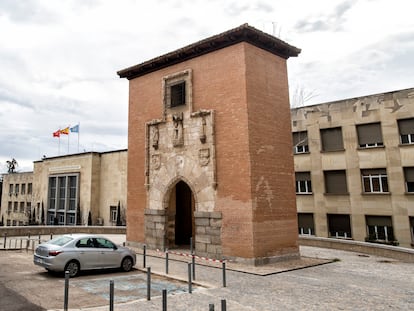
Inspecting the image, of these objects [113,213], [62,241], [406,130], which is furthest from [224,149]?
[113,213]

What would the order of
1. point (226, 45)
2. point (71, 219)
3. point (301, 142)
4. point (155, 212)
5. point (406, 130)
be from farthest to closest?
1. point (71, 219)
2. point (301, 142)
3. point (406, 130)
4. point (155, 212)
5. point (226, 45)

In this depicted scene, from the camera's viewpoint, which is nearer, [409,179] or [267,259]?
[267,259]

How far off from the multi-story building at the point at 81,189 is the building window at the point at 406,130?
2417 cm

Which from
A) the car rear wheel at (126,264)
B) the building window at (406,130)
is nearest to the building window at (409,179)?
the building window at (406,130)

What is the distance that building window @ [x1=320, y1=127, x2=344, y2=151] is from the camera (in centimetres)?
2617

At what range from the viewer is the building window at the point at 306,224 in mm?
27234

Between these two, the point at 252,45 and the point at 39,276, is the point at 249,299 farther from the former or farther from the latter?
the point at 252,45

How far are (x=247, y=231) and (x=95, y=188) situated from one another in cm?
2563

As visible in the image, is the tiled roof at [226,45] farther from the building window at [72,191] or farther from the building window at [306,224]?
the building window at [72,191]

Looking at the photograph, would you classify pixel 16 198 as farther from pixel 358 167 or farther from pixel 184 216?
pixel 358 167

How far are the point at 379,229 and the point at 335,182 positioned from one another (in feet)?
14.6

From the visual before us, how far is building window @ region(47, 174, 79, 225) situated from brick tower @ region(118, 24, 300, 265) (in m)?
20.9

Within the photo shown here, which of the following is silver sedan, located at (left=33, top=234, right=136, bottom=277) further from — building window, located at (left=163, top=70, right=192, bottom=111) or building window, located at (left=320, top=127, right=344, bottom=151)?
building window, located at (left=320, top=127, right=344, bottom=151)

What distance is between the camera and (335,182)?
1032 inches
